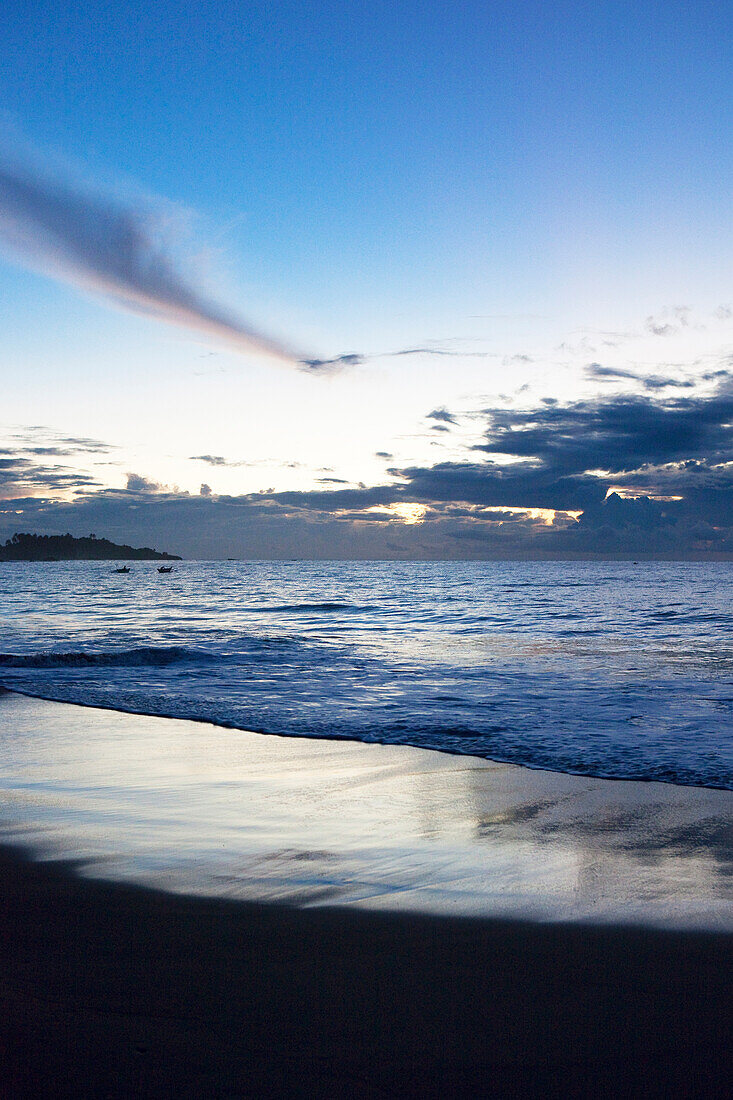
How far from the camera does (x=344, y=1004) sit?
2.97m

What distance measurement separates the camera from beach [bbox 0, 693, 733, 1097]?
258cm

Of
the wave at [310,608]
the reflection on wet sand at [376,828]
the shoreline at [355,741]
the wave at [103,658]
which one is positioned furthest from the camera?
the wave at [310,608]

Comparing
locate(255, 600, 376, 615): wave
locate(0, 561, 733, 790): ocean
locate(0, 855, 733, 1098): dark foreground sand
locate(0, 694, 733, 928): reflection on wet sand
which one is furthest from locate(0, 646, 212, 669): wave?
locate(255, 600, 376, 615): wave

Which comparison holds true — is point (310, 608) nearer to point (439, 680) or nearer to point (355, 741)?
point (439, 680)

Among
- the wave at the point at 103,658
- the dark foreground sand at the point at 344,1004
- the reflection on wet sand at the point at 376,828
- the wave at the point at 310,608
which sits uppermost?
the dark foreground sand at the point at 344,1004

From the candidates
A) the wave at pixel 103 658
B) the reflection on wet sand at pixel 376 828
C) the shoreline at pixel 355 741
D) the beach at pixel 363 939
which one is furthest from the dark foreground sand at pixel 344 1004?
the wave at pixel 103 658

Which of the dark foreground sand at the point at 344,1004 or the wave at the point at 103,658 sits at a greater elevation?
the dark foreground sand at the point at 344,1004

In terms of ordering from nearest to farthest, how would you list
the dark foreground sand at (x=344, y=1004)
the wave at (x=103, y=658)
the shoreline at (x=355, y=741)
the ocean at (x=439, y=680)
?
the dark foreground sand at (x=344, y=1004) → the shoreline at (x=355, y=741) → the ocean at (x=439, y=680) → the wave at (x=103, y=658)

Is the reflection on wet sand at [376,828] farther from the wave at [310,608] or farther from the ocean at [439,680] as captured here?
the wave at [310,608]

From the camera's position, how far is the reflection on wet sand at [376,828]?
13.6 ft

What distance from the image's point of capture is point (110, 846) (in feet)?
16.1

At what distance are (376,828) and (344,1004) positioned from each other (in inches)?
94.1

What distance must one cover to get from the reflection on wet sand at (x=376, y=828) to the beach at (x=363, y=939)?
26 mm

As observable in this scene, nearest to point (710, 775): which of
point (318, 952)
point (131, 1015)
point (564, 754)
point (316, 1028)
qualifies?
point (564, 754)
